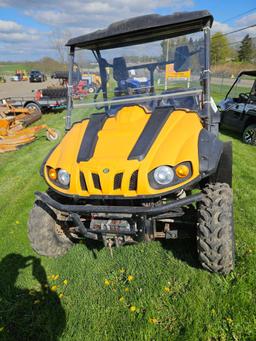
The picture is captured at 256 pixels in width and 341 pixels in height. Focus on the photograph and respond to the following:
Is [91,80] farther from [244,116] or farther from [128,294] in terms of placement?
[244,116]

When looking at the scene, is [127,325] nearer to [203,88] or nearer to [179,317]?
[179,317]

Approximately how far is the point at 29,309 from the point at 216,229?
1805 mm

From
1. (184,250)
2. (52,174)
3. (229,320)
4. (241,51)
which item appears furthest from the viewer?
(241,51)

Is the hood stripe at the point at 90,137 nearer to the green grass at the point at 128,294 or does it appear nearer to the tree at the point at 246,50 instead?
the green grass at the point at 128,294

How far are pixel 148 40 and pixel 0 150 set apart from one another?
572 cm

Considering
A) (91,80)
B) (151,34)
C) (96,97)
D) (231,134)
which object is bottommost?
(231,134)

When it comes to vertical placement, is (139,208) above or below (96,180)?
below

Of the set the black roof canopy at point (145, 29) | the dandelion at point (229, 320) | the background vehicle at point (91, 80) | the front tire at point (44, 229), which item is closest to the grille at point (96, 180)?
the front tire at point (44, 229)

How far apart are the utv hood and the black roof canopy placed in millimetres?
817

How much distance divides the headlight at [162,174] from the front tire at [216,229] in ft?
1.24

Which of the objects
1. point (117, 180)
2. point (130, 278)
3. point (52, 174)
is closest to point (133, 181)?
point (117, 180)

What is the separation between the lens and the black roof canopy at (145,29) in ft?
9.26

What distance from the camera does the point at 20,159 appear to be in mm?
7113

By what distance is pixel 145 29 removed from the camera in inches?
117
